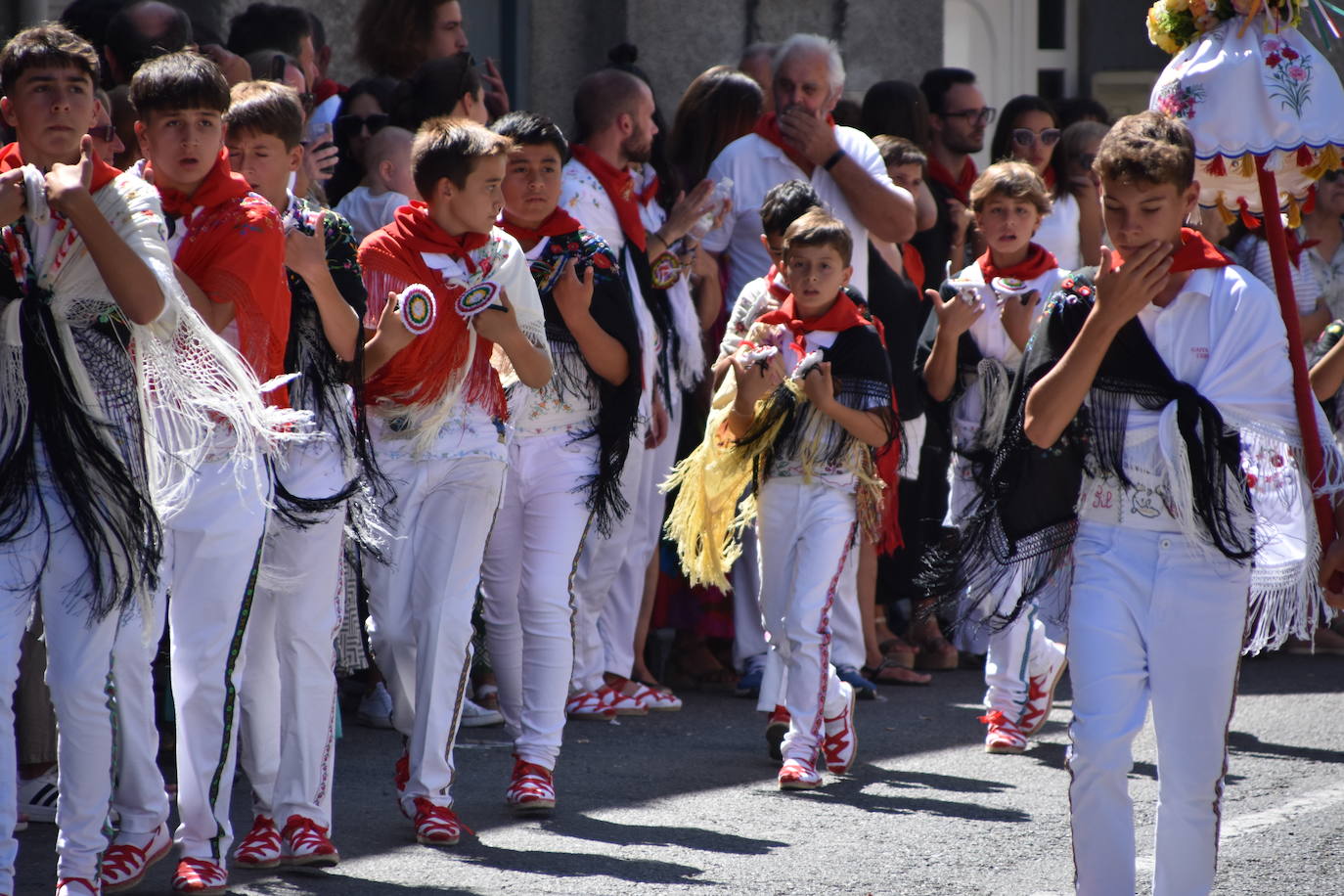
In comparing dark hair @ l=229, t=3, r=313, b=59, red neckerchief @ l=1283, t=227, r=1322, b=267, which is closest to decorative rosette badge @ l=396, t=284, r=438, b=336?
dark hair @ l=229, t=3, r=313, b=59

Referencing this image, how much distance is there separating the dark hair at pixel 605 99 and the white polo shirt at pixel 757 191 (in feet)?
2.41

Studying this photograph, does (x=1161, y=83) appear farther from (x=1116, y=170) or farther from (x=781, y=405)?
(x=781, y=405)

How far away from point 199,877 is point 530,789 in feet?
4.04

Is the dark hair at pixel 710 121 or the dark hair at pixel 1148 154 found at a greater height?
the dark hair at pixel 710 121

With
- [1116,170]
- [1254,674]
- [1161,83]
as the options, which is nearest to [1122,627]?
[1116,170]

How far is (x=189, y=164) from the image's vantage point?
433cm

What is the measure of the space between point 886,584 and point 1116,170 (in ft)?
16.5

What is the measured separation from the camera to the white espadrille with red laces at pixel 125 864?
4332 mm

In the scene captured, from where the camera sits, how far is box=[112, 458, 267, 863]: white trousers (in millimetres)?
4277

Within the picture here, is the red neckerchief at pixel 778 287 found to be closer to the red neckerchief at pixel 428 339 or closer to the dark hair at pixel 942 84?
the red neckerchief at pixel 428 339

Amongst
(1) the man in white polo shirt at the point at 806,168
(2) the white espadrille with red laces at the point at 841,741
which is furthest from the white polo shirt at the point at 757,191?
(2) the white espadrille with red laces at the point at 841,741

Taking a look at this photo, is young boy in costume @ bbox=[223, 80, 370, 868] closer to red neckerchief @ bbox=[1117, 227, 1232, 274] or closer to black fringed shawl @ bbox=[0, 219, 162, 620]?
black fringed shawl @ bbox=[0, 219, 162, 620]

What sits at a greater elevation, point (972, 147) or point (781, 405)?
point (972, 147)

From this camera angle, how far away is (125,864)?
436 cm
